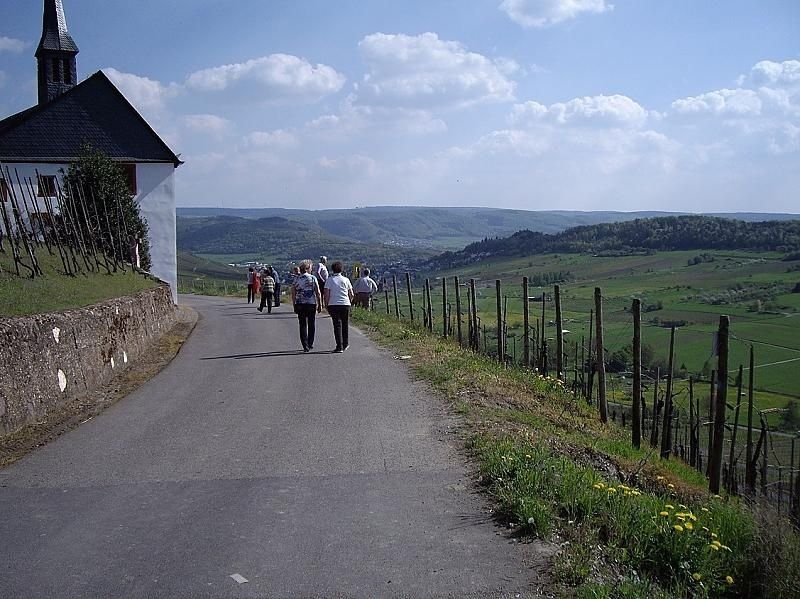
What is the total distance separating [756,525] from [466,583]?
2.36 m

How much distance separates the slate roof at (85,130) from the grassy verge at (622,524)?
1413 inches

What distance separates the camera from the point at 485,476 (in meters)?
7.56

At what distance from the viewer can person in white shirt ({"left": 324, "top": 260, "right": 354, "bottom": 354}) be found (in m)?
17.1

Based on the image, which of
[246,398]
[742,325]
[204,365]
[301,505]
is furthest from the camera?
[742,325]

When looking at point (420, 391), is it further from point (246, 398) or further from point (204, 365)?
point (204, 365)

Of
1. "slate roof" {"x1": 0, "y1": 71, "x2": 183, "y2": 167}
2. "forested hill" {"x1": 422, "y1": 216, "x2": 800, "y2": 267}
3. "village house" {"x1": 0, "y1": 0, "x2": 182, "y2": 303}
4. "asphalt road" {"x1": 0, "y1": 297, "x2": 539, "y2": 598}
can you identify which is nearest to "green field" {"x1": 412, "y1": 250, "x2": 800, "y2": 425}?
"forested hill" {"x1": 422, "y1": 216, "x2": 800, "y2": 267}

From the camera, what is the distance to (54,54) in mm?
46812

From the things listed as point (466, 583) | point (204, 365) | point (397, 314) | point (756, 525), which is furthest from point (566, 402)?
point (397, 314)

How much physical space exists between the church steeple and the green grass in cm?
3021

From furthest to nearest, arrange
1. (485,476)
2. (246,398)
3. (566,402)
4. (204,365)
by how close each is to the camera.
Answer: (204,365), (566,402), (246,398), (485,476)

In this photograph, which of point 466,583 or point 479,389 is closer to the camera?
Result: point 466,583

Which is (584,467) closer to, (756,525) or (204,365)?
(756,525)

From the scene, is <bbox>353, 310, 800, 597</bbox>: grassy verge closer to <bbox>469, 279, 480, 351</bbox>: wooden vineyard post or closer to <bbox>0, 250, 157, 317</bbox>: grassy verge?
<bbox>0, 250, 157, 317</bbox>: grassy verge

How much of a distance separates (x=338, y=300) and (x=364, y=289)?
11.9 metres
